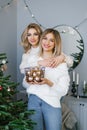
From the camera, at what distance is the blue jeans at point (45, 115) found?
2311 millimetres

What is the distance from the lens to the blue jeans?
2311mm

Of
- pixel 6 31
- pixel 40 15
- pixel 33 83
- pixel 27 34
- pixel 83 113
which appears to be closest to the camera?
pixel 33 83

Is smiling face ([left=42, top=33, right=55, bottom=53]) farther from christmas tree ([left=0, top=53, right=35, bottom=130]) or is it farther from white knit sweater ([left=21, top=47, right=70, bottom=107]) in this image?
christmas tree ([left=0, top=53, right=35, bottom=130])

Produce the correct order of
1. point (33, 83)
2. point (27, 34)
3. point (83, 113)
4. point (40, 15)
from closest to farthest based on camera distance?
1. point (33, 83)
2. point (27, 34)
3. point (83, 113)
4. point (40, 15)

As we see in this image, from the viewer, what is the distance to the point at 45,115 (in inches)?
91.5

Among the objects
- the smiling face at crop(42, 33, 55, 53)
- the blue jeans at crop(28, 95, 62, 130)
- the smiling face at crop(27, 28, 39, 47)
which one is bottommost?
the blue jeans at crop(28, 95, 62, 130)

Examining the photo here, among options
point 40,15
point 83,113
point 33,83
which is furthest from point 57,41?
point 40,15

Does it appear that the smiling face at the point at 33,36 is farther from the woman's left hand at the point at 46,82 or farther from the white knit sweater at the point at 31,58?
the woman's left hand at the point at 46,82

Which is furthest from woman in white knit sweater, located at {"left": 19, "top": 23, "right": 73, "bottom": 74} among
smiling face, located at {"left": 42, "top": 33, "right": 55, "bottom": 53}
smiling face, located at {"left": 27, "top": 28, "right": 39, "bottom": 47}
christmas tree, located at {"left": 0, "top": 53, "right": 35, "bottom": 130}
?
christmas tree, located at {"left": 0, "top": 53, "right": 35, "bottom": 130}

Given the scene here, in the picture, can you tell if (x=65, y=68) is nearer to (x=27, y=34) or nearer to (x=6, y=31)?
(x=27, y=34)

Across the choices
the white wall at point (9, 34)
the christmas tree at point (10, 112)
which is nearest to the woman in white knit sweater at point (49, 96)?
the christmas tree at point (10, 112)

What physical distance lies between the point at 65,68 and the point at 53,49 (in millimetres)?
207

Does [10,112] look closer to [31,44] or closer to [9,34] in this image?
[31,44]

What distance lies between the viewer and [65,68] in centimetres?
236
